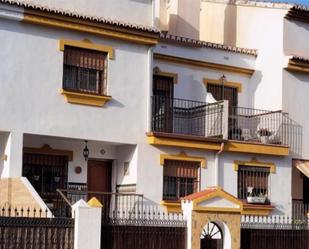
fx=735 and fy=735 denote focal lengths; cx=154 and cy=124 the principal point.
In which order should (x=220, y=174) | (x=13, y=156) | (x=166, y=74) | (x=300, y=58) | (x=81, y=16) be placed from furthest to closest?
(x=300, y=58) → (x=166, y=74) → (x=220, y=174) → (x=81, y=16) → (x=13, y=156)

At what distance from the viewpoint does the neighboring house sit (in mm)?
19500

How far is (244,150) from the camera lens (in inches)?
911

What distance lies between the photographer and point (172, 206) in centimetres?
2148

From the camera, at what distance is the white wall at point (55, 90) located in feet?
63.0

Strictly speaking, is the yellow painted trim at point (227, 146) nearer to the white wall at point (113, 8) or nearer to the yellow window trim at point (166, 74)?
the yellow window trim at point (166, 74)

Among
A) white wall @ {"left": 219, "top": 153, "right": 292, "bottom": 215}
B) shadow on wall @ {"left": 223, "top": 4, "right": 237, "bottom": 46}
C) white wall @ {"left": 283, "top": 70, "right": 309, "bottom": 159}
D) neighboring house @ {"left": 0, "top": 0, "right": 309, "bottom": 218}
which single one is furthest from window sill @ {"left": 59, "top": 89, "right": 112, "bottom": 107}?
shadow on wall @ {"left": 223, "top": 4, "right": 237, "bottom": 46}

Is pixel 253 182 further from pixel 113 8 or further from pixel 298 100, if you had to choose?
pixel 113 8

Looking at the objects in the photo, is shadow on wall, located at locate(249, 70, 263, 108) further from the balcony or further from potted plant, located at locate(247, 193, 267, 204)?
potted plant, located at locate(247, 193, 267, 204)

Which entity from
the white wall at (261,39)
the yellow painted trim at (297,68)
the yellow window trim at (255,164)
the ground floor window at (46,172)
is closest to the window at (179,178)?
the yellow window trim at (255,164)

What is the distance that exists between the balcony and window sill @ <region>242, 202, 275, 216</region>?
1.86 metres

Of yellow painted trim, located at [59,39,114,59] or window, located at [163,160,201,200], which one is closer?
yellow painted trim, located at [59,39,114,59]

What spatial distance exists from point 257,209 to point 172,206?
10.7 feet

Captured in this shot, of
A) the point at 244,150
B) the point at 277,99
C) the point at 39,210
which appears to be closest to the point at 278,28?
the point at 277,99

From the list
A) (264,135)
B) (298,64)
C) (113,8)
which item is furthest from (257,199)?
(113,8)
